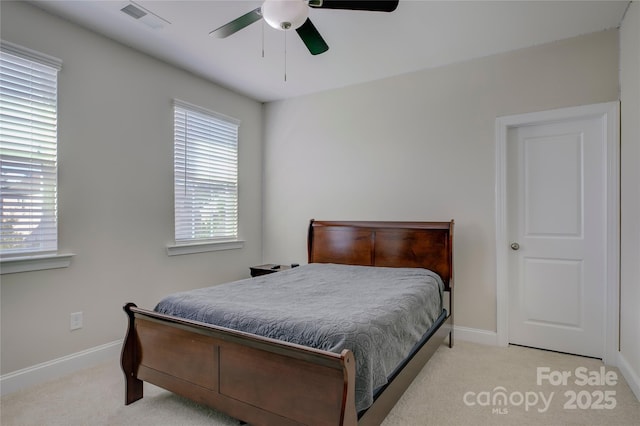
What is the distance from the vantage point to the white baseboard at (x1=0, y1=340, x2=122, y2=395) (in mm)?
2307

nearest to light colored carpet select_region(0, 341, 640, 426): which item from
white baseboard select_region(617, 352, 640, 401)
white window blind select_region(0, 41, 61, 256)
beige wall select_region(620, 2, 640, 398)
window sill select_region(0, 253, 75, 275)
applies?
white baseboard select_region(617, 352, 640, 401)

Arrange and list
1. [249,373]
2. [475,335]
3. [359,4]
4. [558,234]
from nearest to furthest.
Answer: [249,373] → [359,4] → [558,234] → [475,335]

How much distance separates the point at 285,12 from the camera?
1824mm

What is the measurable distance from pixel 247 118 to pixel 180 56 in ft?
4.07

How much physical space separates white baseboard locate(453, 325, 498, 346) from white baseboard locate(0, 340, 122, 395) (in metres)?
3.05

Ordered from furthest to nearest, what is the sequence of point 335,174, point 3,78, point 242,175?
point 242,175 < point 335,174 < point 3,78

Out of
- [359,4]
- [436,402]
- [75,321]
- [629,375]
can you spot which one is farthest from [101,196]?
[629,375]

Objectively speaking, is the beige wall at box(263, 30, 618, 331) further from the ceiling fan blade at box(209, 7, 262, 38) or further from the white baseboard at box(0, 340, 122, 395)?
the white baseboard at box(0, 340, 122, 395)

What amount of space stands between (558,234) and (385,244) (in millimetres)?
1504

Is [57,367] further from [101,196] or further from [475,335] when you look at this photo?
[475,335]

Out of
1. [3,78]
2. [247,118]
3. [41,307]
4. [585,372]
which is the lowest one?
[585,372]

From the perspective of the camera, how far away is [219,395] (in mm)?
1792

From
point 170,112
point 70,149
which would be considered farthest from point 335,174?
point 70,149

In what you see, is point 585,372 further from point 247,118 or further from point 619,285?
point 247,118
